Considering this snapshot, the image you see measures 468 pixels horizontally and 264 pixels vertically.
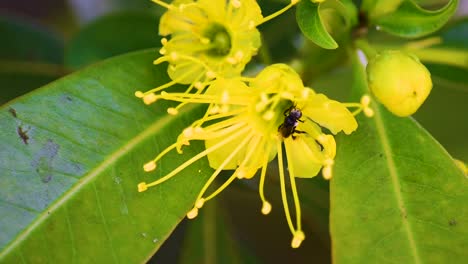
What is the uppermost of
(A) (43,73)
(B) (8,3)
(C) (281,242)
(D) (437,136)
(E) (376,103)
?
(E) (376,103)

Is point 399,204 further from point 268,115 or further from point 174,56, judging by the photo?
point 174,56

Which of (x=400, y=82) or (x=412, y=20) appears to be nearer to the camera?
(x=400, y=82)

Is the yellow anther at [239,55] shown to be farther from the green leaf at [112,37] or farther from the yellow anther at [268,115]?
the green leaf at [112,37]

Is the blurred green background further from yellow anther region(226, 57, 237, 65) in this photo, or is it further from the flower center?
yellow anther region(226, 57, 237, 65)

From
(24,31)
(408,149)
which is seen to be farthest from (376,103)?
(24,31)

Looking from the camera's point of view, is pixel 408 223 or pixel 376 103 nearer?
pixel 408 223

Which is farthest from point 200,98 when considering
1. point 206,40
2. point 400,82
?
point 400,82

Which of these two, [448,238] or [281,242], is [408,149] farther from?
[281,242]
